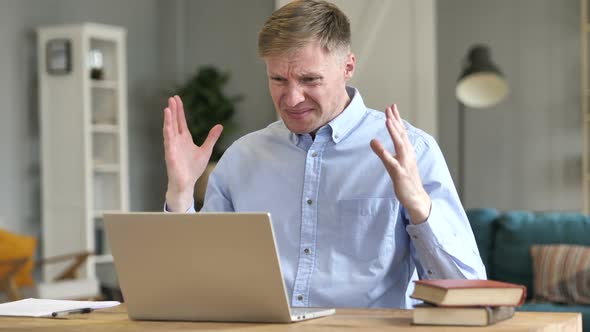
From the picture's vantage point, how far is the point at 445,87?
777 centimetres

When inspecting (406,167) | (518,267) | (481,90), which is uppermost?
(481,90)

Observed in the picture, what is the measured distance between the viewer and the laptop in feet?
5.71

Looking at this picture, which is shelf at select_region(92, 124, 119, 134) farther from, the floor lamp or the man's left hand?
the man's left hand

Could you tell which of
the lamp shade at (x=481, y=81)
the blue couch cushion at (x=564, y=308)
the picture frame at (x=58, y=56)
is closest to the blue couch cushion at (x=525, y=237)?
the blue couch cushion at (x=564, y=308)

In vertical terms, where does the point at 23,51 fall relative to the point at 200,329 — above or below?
above

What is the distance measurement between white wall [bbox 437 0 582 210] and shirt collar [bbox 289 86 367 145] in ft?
17.3

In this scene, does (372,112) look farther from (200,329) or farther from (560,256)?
(560,256)

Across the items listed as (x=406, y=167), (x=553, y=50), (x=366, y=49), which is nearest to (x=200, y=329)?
(x=406, y=167)

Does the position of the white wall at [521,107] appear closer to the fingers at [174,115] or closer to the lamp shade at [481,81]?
the lamp shade at [481,81]

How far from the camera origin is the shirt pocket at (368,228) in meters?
2.27

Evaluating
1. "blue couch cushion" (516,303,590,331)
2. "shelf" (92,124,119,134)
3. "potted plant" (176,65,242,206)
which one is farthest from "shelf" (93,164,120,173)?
"blue couch cushion" (516,303,590,331)

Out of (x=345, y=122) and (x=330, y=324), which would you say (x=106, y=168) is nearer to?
(x=345, y=122)

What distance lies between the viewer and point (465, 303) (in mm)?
1701

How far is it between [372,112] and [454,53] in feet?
17.8
